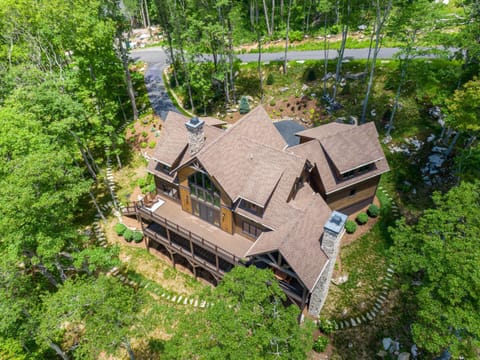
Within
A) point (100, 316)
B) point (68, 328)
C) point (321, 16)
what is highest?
point (321, 16)

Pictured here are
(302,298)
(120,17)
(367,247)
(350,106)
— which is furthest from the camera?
(350,106)

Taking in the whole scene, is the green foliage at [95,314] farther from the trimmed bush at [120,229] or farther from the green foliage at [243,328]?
the trimmed bush at [120,229]

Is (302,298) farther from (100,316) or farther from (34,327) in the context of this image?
(34,327)

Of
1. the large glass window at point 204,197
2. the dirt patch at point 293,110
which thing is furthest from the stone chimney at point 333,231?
the dirt patch at point 293,110

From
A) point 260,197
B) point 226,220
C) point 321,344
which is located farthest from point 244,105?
point 321,344

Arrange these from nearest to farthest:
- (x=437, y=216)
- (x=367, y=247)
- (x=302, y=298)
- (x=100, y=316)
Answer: (x=100, y=316), (x=437, y=216), (x=302, y=298), (x=367, y=247)

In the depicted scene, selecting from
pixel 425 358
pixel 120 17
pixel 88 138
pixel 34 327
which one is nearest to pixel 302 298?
pixel 425 358
